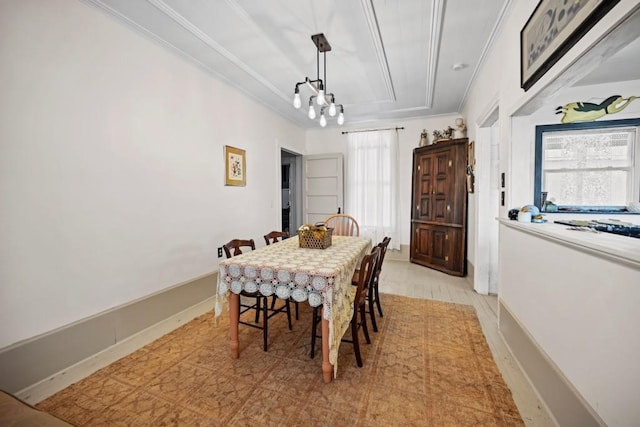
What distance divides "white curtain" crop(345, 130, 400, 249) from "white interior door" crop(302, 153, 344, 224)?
0.70 feet

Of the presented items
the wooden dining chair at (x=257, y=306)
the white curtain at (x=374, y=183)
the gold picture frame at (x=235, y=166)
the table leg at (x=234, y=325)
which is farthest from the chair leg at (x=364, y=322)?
the white curtain at (x=374, y=183)

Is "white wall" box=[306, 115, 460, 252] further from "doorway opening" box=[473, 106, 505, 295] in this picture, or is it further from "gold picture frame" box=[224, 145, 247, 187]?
"gold picture frame" box=[224, 145, 247, 187]

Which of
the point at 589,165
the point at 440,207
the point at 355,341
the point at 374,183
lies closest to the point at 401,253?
the point at 440,207

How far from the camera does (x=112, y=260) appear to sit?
2209mm

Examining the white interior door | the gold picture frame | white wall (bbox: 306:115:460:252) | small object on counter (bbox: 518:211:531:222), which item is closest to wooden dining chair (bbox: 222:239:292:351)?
the gold picture frame

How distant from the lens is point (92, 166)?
2.06 m

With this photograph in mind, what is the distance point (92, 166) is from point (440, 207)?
175 inches

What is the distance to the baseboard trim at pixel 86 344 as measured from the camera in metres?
1.66

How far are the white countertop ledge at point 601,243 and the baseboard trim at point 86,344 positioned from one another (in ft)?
9.81

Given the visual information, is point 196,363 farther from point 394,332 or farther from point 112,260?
point 394,332

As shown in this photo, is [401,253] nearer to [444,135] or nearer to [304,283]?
[444,135]

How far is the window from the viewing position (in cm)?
268

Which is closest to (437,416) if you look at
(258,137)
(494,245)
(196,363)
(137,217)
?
(196,363)

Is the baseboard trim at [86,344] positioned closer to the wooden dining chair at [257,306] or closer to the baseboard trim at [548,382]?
the wooden dining chair at [257,306]
